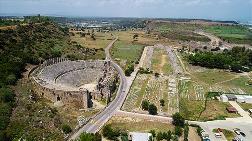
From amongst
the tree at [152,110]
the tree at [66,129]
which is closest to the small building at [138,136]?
the tree at [66,129]

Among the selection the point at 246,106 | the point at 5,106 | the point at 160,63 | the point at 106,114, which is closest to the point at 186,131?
the point at 106,114

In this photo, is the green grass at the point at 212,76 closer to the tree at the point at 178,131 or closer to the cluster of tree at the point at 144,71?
the cluster of tree at the point at 144,71

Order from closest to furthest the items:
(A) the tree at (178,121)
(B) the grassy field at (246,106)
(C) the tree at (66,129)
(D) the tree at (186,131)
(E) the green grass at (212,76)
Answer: (C) the tree at (66,129)
(D) the tree at (186,131)
(A) the tree at (178,121)
(B) the grassy field at (246,106)
(E) the green grass at (212,76)

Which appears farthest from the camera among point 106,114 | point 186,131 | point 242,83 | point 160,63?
point 160,63

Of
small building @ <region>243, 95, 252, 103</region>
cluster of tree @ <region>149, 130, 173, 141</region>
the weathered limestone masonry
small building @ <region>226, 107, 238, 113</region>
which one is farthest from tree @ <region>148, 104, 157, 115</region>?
small building @ <region>243, 95, 252, 103</region>

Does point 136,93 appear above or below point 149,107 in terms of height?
below

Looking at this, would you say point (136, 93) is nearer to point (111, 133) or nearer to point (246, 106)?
point (246, 106)
